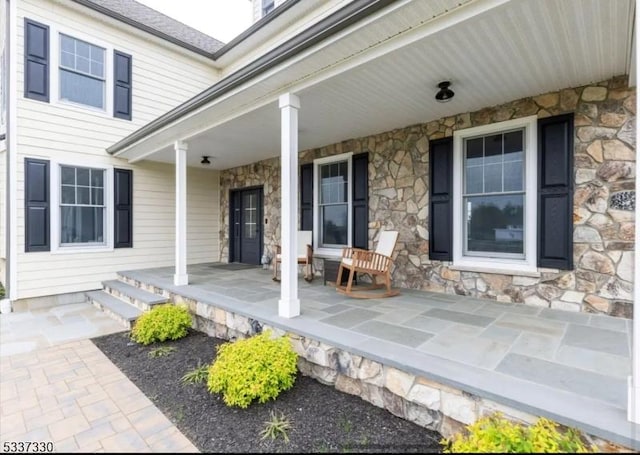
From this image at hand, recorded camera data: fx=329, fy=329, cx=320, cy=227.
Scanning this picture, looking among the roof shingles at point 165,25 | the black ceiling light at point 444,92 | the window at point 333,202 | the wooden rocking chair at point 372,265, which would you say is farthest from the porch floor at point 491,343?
the roof shingles at point 165,25

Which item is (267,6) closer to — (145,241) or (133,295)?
(145,241)

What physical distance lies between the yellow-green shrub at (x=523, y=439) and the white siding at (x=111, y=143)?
6802 mm

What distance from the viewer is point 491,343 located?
2621mm

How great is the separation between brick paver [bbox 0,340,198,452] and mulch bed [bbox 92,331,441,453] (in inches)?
4.5

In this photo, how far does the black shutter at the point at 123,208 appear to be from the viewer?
21.5 ft

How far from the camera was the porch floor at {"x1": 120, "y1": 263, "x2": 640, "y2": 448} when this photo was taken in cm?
179

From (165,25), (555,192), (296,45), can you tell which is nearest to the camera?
(296,45)

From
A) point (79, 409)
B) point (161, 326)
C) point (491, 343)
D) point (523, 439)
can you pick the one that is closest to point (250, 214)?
point (161, 326)

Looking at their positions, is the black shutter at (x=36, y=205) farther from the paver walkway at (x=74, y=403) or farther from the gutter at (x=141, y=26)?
the gutter at (x=141, y=26)

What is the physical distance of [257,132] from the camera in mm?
5027

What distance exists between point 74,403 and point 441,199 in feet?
14.7

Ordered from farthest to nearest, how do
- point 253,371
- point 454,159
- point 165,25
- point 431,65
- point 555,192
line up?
point 165,25 < point 454,159 < point 555,192 < point 431,65 < point 253,371

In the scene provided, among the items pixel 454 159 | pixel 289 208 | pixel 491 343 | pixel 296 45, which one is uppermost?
pixel 296 45

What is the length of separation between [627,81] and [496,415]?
350 centimetres
